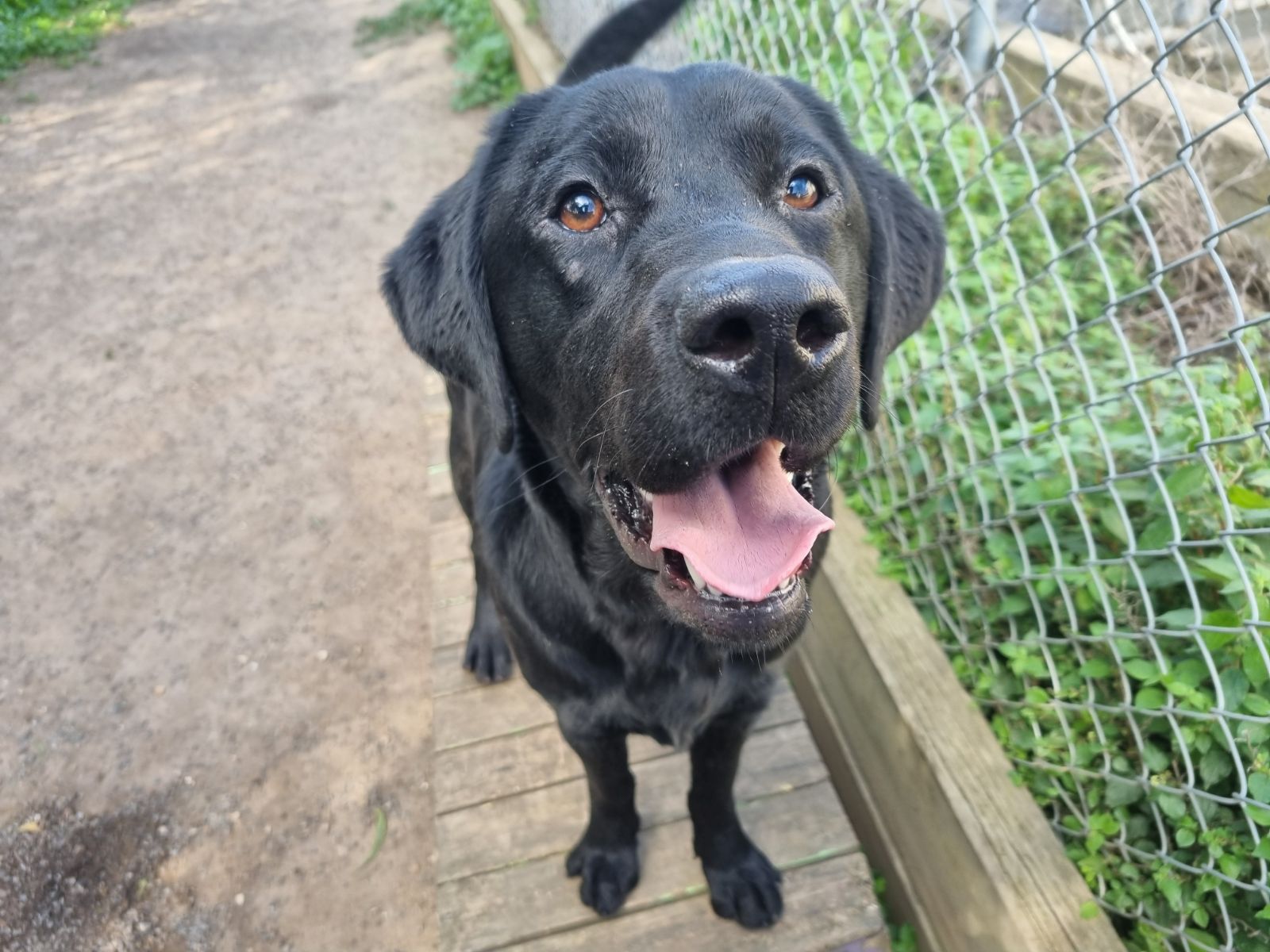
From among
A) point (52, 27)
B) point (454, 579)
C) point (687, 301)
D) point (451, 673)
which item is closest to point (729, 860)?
point (451, 673)

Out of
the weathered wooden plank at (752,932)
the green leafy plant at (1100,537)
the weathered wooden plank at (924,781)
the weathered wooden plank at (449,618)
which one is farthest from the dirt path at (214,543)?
the green leafy plant at (1100,537)

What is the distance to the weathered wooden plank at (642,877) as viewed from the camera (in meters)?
1.90

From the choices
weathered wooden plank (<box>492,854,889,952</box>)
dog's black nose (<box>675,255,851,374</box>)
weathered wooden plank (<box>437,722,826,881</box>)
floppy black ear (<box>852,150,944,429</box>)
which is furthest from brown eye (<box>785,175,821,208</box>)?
weathered wooden plank (<box>492,854,889,952</box>)

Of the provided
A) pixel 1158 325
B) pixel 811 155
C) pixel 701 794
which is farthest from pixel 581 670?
pixel 1158 325

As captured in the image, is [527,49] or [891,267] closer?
[891,267]

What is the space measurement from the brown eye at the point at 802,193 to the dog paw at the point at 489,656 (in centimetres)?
152

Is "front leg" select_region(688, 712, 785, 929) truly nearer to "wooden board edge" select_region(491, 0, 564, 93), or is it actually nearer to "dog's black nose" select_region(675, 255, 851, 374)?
"dog's black nose" select_region(675, 255, 851, 374)

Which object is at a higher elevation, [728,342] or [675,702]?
[728,342]

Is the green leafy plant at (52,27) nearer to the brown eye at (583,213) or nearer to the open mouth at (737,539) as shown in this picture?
the brown eye at (583,213)

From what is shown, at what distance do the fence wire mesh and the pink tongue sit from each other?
797mm

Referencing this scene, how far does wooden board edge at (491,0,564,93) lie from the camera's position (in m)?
5.16

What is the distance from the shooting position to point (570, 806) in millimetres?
2123

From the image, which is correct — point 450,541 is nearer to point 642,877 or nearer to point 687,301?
point 642,877

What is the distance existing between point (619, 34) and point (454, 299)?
5.02 feet
